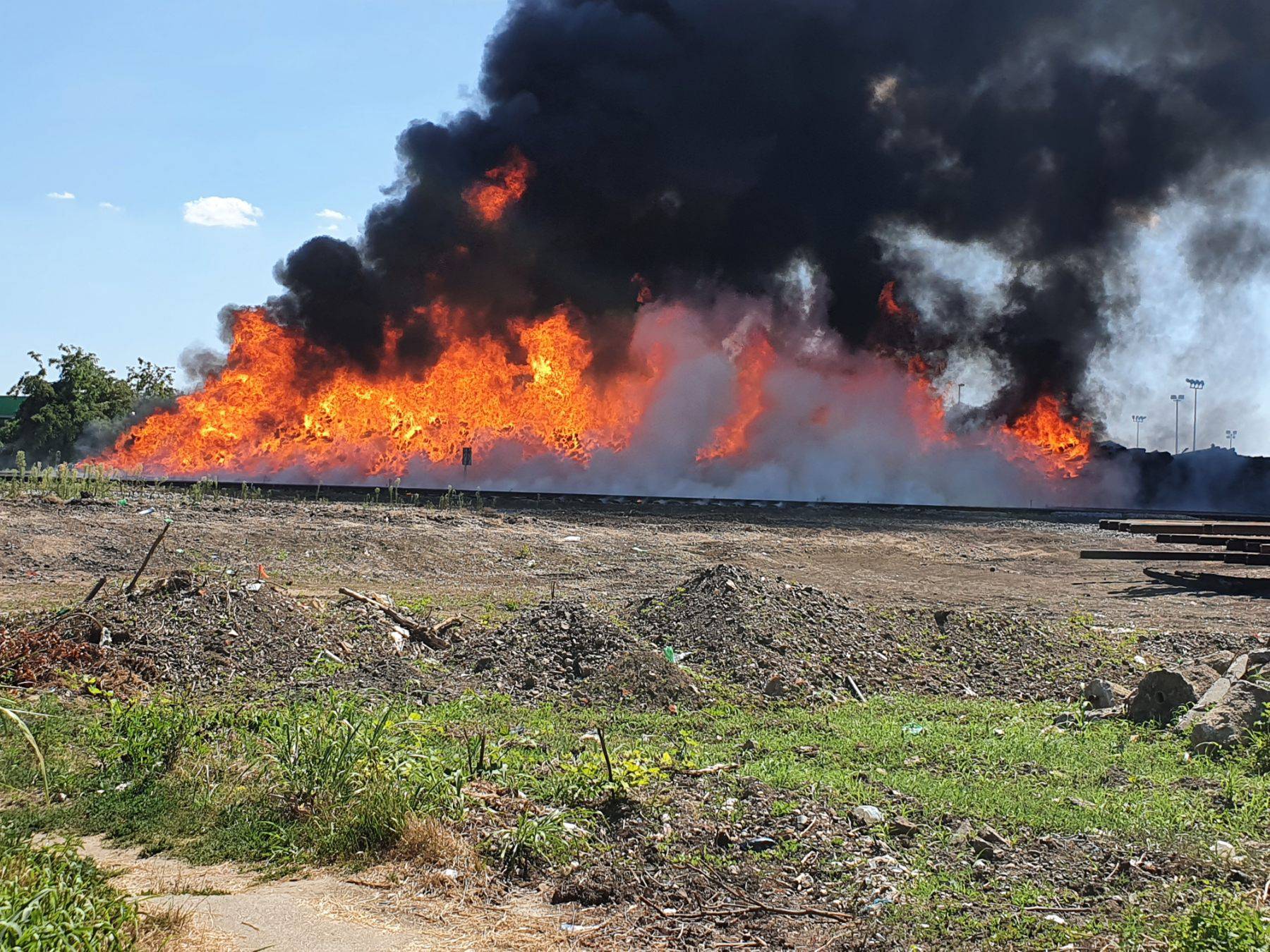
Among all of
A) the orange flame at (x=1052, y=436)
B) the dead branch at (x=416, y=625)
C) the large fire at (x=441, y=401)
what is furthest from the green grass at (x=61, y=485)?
the orange flame at (x=1052, y=436)

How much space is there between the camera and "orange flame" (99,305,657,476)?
38438mm

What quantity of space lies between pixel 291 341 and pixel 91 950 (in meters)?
37.8

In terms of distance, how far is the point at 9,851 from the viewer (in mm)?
5012

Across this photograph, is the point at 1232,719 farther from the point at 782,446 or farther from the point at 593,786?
the point at 782,446

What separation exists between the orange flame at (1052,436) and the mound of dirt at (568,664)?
35564 millimetres

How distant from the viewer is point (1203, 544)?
935 inches

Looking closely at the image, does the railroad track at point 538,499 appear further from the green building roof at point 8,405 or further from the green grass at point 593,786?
the green building roof at point 8,405

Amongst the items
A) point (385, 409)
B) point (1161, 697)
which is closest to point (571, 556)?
point (1161, 697)

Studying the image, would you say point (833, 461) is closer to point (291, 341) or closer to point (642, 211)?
point (642, 211)

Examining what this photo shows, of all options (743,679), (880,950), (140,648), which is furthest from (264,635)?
(880,950)

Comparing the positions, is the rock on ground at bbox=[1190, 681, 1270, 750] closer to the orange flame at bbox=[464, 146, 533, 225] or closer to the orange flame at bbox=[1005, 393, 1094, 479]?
the orange flame at bbox=[464, 146, 533, 225]

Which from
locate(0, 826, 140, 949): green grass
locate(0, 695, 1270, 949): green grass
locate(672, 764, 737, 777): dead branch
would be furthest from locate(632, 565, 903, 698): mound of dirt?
locate(0, 826, 140, 949): green grass

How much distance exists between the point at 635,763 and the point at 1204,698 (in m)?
5.14

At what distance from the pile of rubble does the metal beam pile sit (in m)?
11.9
